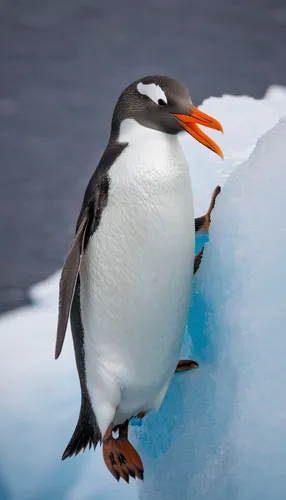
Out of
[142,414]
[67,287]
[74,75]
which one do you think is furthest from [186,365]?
[74,75]

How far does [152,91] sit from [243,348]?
36 centimetres

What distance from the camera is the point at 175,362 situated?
1.10 m

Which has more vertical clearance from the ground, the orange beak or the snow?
the orange beak

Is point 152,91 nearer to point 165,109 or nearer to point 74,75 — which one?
point 165,109

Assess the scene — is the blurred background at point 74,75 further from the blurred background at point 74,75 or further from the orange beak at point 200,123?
the orange beak at point 200,123

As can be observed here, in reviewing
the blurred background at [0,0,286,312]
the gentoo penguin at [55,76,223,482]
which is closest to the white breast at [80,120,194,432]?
the gentoo penguin at [55,76,223,482]

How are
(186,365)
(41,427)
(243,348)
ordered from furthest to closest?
(41,427) → (186,365) → (243,348)

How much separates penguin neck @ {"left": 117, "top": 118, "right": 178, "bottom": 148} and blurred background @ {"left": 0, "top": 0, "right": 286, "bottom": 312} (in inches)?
24.8

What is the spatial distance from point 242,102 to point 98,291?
2.56 ft

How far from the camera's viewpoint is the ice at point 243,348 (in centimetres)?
97

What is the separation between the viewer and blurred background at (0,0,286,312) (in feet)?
5.55

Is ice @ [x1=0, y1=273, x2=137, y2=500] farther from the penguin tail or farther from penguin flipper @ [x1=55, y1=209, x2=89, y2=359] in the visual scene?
penguin flipper @ [x1=55, y1=209, x2=89, y2=359]

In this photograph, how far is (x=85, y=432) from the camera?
111cm

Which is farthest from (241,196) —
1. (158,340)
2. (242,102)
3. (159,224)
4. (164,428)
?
(242,102)
